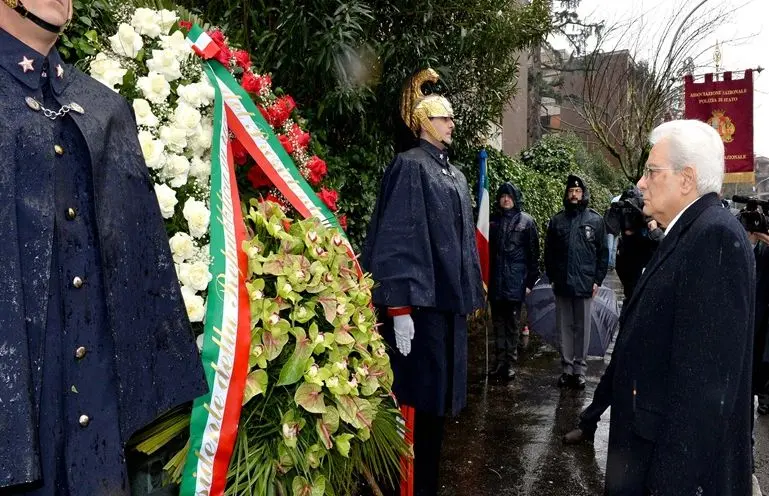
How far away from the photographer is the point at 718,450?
1.91m

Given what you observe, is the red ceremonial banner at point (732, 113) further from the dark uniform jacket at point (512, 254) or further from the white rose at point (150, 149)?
the white rose at point (150, 149)

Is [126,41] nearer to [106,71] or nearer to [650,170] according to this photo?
[106,71]

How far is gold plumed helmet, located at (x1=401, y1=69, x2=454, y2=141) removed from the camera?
3291 millimetres

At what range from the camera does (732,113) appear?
7.98 meters

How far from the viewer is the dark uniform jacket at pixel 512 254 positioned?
619cm

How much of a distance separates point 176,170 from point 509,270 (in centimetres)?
472

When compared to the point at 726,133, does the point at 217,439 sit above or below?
below

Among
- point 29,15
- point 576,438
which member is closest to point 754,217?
point 576,438

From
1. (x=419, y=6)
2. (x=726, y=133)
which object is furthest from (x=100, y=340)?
(x=726, y=133)

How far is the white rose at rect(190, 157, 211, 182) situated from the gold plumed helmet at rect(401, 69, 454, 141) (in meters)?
1.50

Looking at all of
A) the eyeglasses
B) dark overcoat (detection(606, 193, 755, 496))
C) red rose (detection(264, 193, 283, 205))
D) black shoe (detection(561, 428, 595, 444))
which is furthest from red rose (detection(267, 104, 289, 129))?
black shoe (detection(561, 428, 595, 444))

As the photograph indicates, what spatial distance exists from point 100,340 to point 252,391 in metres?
0.49

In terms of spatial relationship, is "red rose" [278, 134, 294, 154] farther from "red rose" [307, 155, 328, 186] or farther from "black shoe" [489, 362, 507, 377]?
"black shoe" [489, 362, 507, 377]

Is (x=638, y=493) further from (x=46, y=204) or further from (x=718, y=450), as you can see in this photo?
(x=46, y=204)
